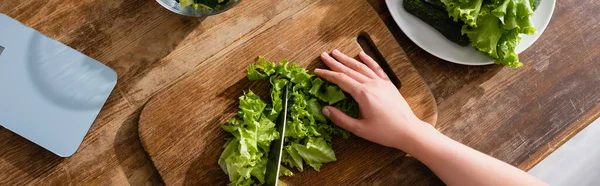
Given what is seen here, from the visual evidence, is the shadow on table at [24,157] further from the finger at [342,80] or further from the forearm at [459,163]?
the forearm at [459,163]

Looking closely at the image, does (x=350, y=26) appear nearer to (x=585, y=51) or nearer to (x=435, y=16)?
(x=435, y=16)

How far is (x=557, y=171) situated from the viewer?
2502 millimetres

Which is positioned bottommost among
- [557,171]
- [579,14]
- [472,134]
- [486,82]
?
[557,171]

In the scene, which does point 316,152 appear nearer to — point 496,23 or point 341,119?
point 341,119

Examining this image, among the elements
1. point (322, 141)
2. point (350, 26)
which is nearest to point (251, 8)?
point (350, 26)

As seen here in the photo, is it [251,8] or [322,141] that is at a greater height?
[251,8]

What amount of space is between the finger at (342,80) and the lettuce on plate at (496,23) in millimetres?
368

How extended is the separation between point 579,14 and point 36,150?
1.82m

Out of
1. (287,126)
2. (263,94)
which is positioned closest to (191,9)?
(263,94)

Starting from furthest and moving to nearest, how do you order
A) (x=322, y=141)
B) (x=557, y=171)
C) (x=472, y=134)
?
1. (x=557, y=171)
2. (x=472, y=134)
3. (x=322, y=141)

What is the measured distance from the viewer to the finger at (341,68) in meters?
1.73

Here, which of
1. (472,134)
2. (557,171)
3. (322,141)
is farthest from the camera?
(557,171)

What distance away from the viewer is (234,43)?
179 centimetres

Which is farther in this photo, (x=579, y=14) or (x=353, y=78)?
(x=579, y=14)
